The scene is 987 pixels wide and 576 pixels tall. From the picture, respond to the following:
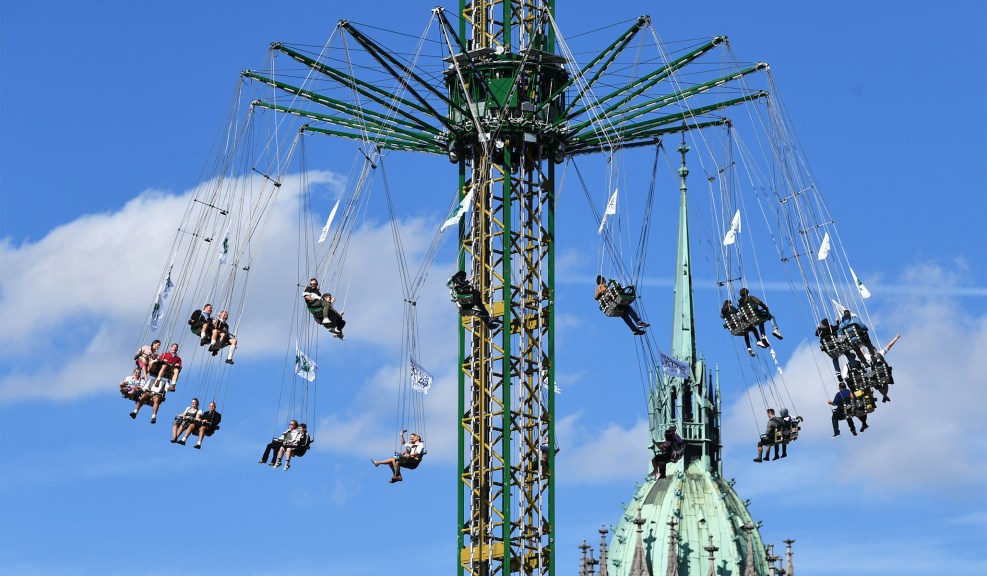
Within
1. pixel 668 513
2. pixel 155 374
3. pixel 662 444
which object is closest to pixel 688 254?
pixel 668 513

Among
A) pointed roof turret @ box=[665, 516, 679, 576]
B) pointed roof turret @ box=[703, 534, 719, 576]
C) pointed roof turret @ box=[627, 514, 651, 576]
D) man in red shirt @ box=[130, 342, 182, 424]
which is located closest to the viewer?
man in red shirt @ box=[130, 342, 182, 424]

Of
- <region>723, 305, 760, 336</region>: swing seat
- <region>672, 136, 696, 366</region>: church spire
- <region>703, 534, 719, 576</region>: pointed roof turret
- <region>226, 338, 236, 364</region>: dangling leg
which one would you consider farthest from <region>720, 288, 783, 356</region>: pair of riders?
<region>672, 136, 696, 366</region>: church spire

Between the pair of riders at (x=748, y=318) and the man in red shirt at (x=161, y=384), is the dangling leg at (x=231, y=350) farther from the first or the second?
the pair of riders at (x=748, y=318)

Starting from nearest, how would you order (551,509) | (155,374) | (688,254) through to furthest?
(155,374) < (551,509) < (688,254)

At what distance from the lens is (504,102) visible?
3620 inches

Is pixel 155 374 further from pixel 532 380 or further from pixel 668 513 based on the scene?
pixel 668 513

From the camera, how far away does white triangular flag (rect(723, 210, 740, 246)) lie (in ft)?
303

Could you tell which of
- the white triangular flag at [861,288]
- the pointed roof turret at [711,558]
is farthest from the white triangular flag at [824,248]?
the pointed roof turret at [711,558]

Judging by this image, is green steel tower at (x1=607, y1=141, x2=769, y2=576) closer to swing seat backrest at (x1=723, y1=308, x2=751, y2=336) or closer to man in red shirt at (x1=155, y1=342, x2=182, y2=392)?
swing seat backrest at (x1=723, y1=308, x2=751, y2=336)

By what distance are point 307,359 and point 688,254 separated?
92.1m

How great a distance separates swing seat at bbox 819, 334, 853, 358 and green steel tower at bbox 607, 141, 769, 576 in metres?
72.7

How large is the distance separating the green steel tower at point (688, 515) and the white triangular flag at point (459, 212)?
72.6 meters

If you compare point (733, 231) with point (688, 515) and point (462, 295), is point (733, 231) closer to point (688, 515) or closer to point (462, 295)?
point (462, 295)

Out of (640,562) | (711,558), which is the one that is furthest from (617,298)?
(640,562)
